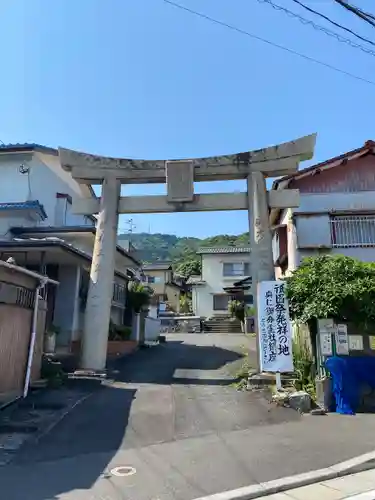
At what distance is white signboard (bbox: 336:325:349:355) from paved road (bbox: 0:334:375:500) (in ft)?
5.87

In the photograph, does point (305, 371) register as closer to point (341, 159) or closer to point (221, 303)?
point (341, 159)

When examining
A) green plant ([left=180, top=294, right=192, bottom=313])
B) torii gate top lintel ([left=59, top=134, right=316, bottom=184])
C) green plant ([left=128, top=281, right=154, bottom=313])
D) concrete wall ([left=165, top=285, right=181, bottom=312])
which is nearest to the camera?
torii gate top lintel ([left=59, top=134, right=316, bottom=184])

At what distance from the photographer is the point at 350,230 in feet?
54.6

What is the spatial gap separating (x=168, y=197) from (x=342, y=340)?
761 cm

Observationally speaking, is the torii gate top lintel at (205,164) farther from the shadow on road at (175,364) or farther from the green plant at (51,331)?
the shadow on road at (175,364)

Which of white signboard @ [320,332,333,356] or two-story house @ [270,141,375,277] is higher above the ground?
two-story house @ [270,141,375,277]

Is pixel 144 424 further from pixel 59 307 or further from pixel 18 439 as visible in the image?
pixel 59 307

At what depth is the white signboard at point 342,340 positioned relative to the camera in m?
10.6

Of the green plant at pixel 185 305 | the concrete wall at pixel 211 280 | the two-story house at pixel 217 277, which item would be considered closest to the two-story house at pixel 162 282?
the green plant at pixel 185 305

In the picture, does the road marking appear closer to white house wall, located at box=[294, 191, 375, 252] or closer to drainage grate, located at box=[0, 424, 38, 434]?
drainage grate, located at box=[0, 424, 38, 434]

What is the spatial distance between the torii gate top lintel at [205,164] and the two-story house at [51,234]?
2.95m

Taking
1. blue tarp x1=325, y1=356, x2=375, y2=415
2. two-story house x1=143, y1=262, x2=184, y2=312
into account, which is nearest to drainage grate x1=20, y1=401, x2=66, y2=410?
blue tarp x1=325, y1=356, x2=375, y2=415

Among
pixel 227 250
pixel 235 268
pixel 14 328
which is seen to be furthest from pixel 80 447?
pixel 235 268

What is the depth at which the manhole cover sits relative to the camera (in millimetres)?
5770
